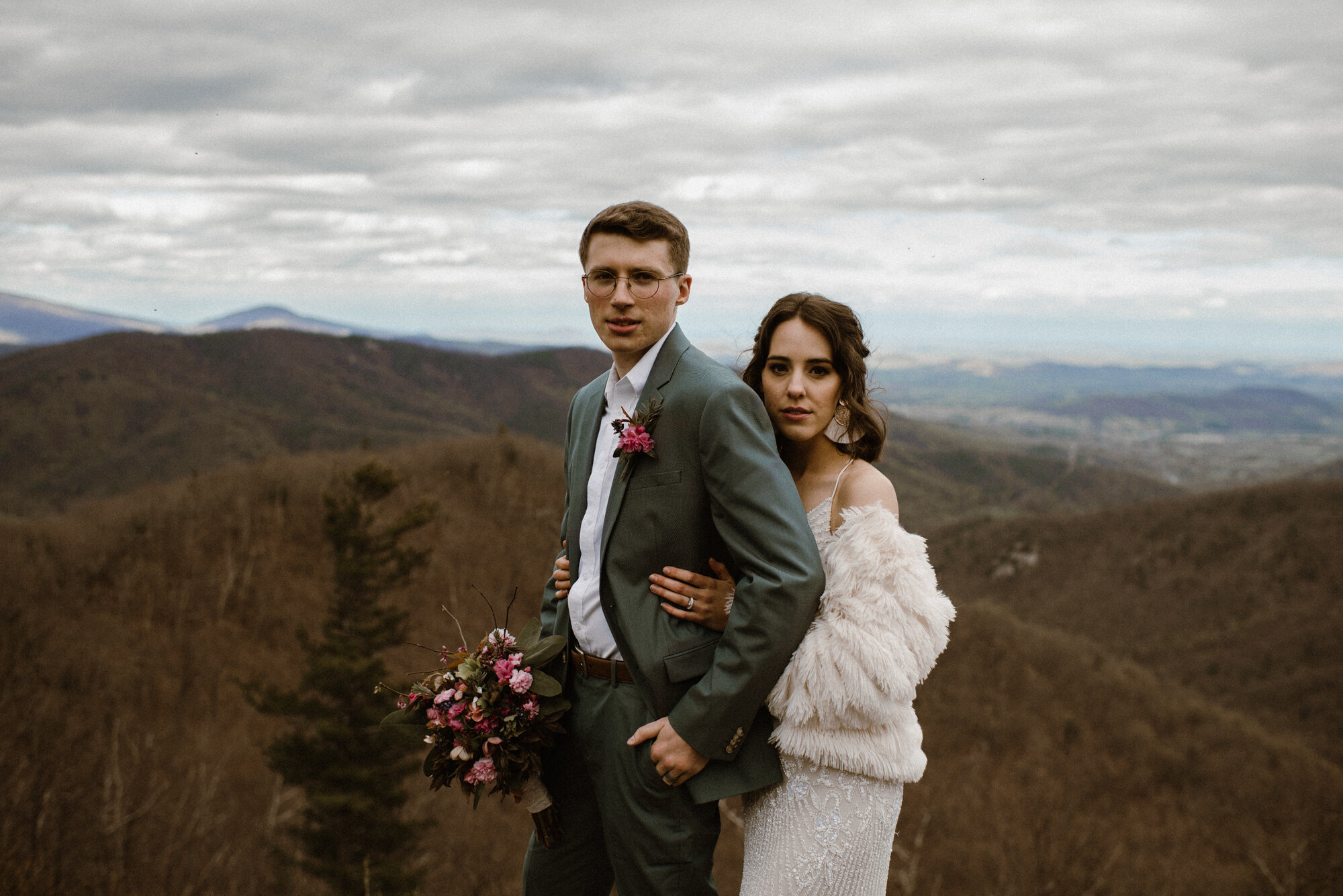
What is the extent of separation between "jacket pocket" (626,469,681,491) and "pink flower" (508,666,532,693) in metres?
0.72

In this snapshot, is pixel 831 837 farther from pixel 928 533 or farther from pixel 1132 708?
pixel 928 533

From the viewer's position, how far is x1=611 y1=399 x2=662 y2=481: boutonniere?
2822 millimetres

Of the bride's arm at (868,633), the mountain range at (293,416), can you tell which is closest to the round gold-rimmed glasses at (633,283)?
the bride's arm at (868,633)

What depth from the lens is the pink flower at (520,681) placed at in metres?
2.86

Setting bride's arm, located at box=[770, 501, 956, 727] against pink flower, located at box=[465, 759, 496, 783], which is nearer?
bride's arm, located at box=[770, 501, 956, 727]

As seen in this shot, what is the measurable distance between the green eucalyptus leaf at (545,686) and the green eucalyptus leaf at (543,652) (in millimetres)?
44

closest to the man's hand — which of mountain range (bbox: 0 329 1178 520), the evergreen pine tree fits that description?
the evergreen pine tree

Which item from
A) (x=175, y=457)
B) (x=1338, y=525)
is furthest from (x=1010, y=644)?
(x=175, y=457)

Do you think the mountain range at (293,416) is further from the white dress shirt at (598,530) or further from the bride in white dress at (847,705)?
the white dress shirt at (598,530)

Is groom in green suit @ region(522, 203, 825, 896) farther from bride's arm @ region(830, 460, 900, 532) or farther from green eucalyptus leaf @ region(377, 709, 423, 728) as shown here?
green eucalyptus leaf @ region(377, 709, 423, 728)

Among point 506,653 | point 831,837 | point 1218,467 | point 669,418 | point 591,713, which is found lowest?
point 1218,467

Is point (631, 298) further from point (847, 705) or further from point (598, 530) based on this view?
point (847, 705)

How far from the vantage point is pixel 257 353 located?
134m

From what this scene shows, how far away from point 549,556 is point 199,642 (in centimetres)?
1160
